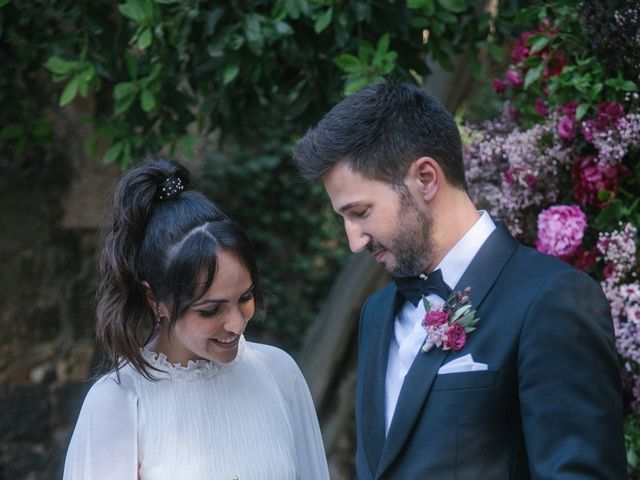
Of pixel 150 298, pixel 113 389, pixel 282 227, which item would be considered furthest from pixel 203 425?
pixel 282 227

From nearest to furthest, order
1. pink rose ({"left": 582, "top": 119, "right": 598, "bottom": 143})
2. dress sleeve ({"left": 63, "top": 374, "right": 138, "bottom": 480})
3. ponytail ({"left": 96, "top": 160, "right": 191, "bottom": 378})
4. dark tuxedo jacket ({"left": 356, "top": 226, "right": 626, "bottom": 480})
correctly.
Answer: dark tuxedo jacket ({"left": 356, "top": 226, "right": 626, "bottom": 480})
dress sleeve ({"left": 63, "top": 374, "right": 138, "bottom": 480})
ponytail ({"left": 96, "top": 160, "right": 191, "bottom": 378})
pink rose ({"left": 582, "top": 119, "right": 598, "bottom": 143})

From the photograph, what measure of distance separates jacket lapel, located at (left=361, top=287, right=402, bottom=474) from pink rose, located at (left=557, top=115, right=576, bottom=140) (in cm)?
86

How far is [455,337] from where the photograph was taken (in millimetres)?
1972

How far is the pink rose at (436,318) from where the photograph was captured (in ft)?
6.54

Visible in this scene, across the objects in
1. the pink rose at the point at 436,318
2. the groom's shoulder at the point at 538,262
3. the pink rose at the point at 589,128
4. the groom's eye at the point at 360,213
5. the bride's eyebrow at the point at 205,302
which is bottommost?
the pink rose at the point at 436,318

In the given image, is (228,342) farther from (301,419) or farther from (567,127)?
(567,127)

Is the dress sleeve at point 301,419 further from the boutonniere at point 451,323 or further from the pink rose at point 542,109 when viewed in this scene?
the pink rose at point 542,109

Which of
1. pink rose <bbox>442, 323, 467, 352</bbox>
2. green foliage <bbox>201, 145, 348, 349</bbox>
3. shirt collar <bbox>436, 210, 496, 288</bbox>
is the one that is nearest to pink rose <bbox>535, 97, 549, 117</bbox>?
shirt collar <bbox>436, 210, 496, 288</bbox>

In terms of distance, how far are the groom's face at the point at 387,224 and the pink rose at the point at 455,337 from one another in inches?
6.6

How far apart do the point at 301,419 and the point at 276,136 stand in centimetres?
375

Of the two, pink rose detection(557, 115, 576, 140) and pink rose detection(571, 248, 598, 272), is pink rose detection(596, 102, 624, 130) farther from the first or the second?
pink rose detection(571, 248, 598, 272)

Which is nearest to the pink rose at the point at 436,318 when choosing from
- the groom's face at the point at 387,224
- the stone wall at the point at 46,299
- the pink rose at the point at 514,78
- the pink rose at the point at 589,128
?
the groom's face at the point at 387,224

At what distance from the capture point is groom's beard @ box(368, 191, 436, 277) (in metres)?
2.03

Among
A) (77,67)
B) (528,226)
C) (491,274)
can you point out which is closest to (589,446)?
(491,274)
